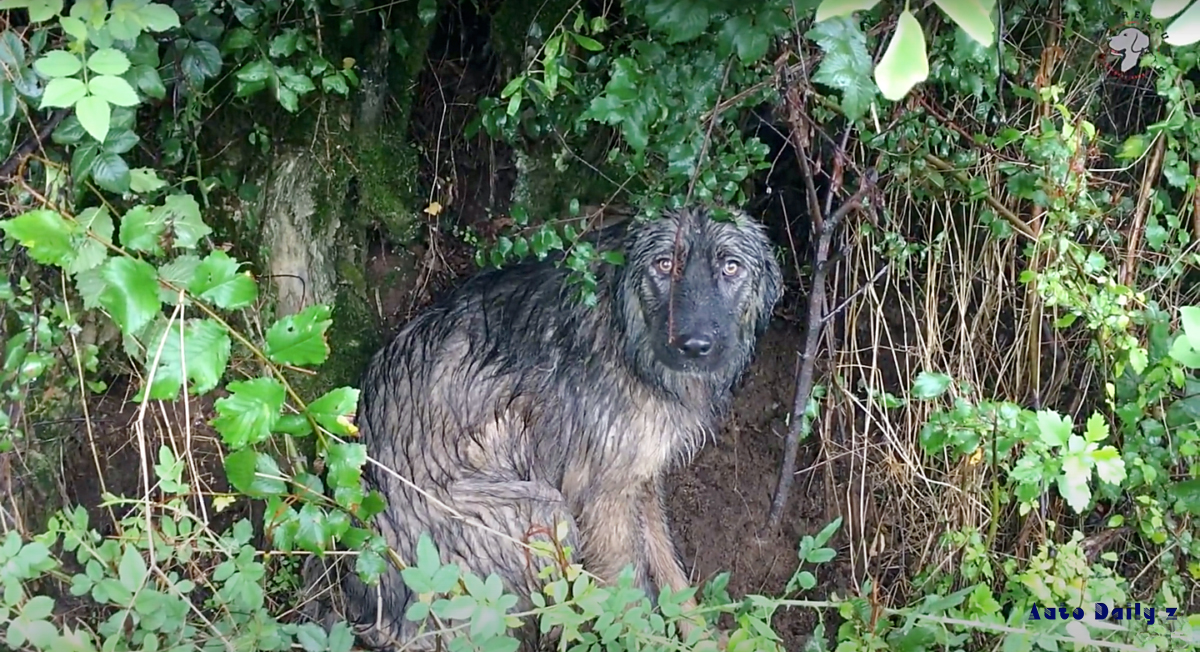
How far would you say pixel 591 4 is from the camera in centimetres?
297

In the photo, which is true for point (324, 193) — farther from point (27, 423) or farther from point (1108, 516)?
point (1108, 516)

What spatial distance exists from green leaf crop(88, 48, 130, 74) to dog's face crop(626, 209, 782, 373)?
1.56 m

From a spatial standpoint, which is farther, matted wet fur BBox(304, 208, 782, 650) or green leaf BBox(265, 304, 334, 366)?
matted wet fur BBox(304, 208, 782, 650)

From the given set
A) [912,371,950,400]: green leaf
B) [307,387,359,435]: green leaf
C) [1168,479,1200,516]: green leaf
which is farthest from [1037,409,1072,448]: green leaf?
[307,387,359,435]: green leaf

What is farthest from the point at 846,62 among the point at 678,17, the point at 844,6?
the point at 844,6

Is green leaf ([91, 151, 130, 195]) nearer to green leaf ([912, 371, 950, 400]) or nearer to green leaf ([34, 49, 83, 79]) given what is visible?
green leaf ([34, 49, 83, 79])

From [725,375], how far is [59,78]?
2.08 meters

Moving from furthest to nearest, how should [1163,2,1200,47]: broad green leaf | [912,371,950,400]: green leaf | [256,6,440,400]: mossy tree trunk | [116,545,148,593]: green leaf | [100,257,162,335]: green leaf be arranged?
1. [256,6,440,400]: mossy tree trunk
2. [912,371,950,400]: green leaf
3. [116,545,148,593]: green leaf
4. [100,257,162,335]: green leaf
5. [1163,2,1200,47]: broad green leaf

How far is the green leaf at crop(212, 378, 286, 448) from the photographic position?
180 cm

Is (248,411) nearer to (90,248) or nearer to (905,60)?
(90,248)

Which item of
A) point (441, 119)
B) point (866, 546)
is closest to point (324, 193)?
point (441, 119)

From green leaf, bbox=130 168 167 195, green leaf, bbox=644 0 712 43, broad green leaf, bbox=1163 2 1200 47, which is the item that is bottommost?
green leaf, bbox=130 168 167 195

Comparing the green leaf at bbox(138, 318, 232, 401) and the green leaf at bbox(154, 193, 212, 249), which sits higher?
the green leaf at bbox(154, 193, 212, 249)

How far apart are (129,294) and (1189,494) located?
304cm
